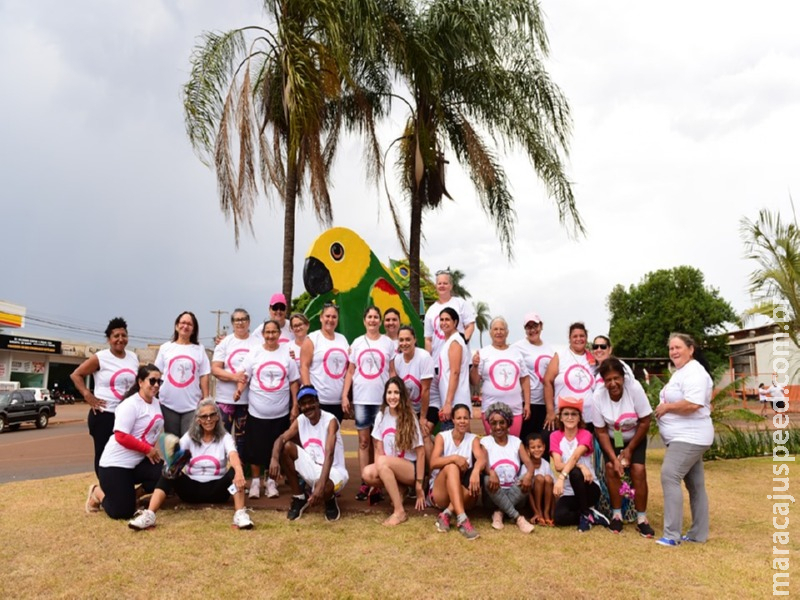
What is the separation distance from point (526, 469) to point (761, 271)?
8.11 m

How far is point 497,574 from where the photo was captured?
4.03 m

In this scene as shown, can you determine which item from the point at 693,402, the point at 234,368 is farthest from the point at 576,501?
the point at 234,368

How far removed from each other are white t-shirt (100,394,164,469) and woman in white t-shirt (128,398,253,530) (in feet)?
0.98

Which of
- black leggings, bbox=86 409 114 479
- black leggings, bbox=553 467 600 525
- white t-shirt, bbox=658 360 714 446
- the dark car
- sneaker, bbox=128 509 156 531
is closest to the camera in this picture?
white t-shirt, bbox=658 360 714 446

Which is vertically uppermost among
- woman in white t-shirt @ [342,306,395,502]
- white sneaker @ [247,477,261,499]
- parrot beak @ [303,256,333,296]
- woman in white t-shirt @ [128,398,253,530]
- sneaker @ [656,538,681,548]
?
parrot beak @ [303,256,333,296]

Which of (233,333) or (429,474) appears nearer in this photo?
(429,474)

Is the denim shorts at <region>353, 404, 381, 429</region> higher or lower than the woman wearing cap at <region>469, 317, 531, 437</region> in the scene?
lower

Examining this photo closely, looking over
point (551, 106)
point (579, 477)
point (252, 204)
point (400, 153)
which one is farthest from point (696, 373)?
point (400, 153)

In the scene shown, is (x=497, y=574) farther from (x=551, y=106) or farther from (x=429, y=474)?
(x=551, y=106)

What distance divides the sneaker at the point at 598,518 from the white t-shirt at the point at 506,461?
686mm

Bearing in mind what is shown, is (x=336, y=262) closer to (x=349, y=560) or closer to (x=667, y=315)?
(x=349, y=560)

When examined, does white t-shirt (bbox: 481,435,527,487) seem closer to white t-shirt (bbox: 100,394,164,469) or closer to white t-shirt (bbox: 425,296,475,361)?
white t-shirt (bbox: 425,296,475,361)

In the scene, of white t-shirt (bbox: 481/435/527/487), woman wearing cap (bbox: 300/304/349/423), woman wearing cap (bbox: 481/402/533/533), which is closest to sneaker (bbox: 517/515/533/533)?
woman wearing cap (bbox: 481/402/533/533)

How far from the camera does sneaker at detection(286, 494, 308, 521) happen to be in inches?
207
